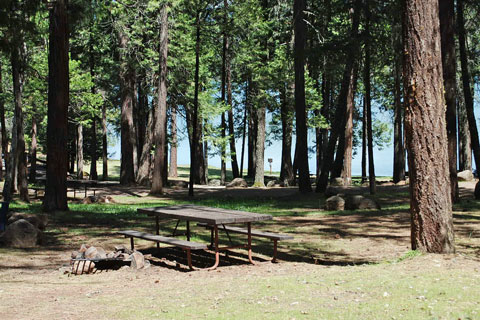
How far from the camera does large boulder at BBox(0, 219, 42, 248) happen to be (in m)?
10.3

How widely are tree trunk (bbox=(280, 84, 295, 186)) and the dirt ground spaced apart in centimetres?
1826

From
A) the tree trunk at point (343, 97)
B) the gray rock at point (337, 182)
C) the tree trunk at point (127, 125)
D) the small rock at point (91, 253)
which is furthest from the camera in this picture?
the tree trunk at point (127, 125)

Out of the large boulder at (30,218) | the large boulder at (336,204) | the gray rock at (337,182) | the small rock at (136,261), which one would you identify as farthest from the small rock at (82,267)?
the gray rock at (337,182)

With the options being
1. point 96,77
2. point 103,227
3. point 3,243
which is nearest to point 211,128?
point 96,77

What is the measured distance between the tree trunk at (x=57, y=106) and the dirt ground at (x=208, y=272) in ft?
13.7

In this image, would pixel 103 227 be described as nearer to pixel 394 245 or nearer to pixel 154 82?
pixel 394 245

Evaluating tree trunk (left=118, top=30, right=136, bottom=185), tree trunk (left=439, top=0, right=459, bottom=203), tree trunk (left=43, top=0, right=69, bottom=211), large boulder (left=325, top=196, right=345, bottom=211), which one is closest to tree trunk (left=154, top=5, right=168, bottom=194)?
tree trunk (left=118, top=30, right=136, bottom=185)

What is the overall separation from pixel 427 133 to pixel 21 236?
769cm

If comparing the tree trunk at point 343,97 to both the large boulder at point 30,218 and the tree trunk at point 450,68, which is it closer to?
the tree trunk at point 450,68

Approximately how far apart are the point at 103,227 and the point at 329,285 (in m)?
7.80

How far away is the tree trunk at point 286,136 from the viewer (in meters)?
32.4

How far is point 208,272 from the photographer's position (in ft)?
27.6

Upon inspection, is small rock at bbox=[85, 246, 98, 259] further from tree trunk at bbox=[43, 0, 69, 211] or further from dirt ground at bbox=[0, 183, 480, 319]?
tree trunk at bbox=[43, 0, 69, 211]

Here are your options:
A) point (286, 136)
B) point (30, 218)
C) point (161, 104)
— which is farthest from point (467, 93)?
point (286, 136)
